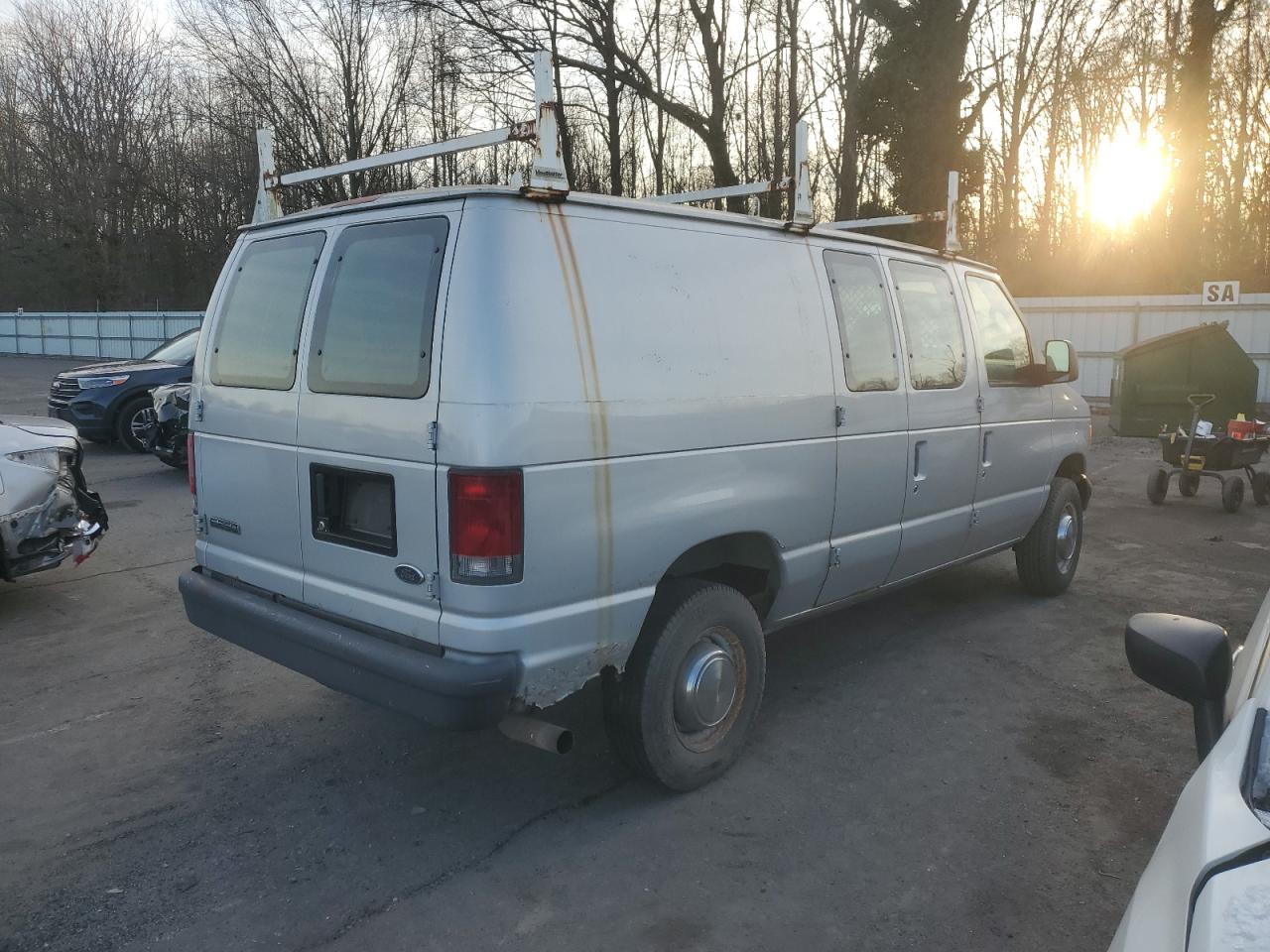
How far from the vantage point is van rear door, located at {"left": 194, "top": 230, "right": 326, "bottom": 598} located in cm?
365

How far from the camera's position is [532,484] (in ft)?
9.95

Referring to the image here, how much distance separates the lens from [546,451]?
10.0 feet

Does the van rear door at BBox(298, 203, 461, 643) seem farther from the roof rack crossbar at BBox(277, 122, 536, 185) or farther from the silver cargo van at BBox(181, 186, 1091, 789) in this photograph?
the roof rack crossbar at BBox(277, 122, 536, 185)

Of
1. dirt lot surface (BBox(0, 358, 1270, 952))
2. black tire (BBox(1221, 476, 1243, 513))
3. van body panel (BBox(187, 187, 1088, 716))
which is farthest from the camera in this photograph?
black tire (BBox(1221, 476, 1243, 513))

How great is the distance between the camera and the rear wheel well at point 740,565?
3.71 meters

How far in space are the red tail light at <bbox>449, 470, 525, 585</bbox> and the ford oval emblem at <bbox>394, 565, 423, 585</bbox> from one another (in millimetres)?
199

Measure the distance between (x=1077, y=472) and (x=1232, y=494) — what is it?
3.78 metres

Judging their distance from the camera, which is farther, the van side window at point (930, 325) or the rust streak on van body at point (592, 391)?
the van side window at point (930, 325)

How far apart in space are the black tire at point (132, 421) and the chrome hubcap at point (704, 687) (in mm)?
10845

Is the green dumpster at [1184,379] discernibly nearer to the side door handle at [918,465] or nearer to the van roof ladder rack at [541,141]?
the side door handle at [918,465]

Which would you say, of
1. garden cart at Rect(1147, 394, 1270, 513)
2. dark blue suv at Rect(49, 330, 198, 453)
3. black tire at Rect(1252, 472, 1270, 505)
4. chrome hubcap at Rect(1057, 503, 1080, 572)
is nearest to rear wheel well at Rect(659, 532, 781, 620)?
chrome hubcap at Rect(1057, 503, 1080, 572)

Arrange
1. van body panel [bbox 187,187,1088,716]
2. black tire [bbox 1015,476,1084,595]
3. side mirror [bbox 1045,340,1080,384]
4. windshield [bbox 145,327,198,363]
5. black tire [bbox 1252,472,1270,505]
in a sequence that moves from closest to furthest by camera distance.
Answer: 1. van body panel [bbox 187,187,1088,716]
2. side mirror [bbox 1045,340,1080,384]
3. black tire [bbox 1015,476,1084,595]
4. black tire [bbox 1252,472,1270,505]
5. windshield [bbox 145,327,198,363]

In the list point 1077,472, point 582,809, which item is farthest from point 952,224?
point 582,809

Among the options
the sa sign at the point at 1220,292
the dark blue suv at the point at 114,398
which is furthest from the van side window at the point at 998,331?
the sa sign at the point at 1220,292
